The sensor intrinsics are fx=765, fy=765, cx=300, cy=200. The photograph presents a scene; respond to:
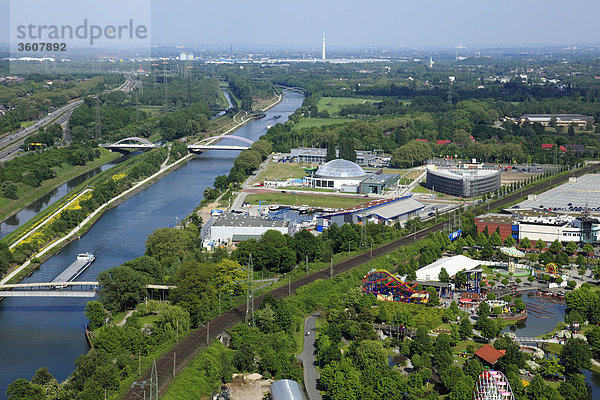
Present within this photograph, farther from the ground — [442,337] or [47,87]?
[47,87]

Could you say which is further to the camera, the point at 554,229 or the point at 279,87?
the point at 279,87

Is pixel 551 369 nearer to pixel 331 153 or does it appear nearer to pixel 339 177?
pixel 339 177

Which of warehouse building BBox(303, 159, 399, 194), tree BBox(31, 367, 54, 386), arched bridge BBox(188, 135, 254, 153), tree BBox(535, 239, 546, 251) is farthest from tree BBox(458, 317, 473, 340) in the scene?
arched bridge BBox(188, 135, 254, 153)

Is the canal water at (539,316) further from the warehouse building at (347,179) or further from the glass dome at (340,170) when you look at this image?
the glass dome at (340,170)

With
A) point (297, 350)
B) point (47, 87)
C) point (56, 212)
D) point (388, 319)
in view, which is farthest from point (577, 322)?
point (47, 87)

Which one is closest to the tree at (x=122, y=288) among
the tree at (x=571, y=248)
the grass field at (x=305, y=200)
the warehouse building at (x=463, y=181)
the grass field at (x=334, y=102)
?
the grass field at (x=305, y=200)

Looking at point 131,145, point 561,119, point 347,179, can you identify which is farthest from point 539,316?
point 561,119

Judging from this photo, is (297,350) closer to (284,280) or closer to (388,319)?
(388,319)
